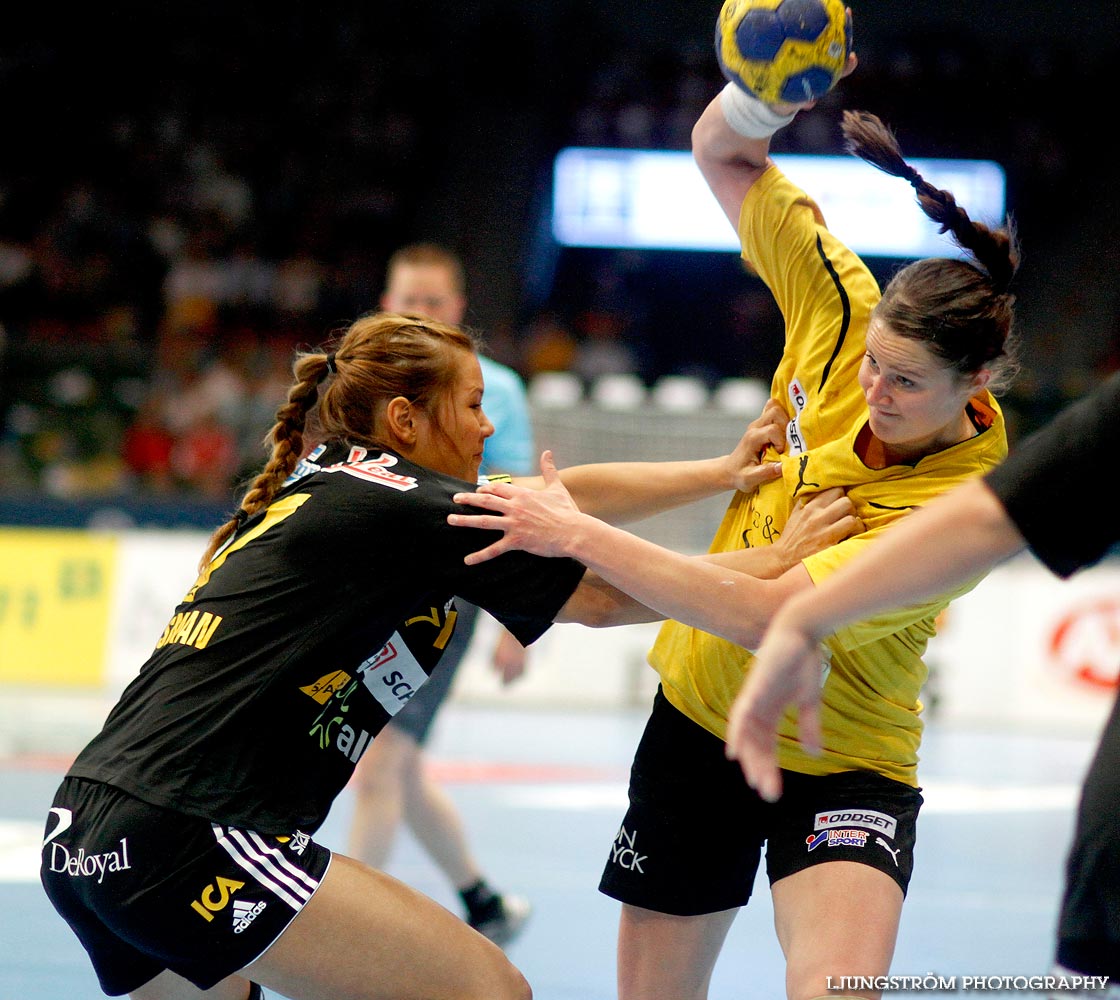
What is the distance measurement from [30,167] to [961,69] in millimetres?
10954

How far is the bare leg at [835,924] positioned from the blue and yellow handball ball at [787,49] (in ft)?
5.14

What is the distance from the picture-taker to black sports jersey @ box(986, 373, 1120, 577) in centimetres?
156

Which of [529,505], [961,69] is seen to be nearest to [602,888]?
[529,505]

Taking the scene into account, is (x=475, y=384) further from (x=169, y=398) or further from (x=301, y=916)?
(x=169, y=398)

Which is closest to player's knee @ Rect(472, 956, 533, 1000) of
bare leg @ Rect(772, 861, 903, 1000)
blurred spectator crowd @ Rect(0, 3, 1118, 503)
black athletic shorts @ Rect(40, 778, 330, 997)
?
black athletic shorts @ Rect(40, 778, 330, 997)

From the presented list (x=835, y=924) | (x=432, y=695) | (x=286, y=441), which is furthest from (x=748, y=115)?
(x=432, y=695)

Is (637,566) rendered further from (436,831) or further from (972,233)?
(436,831)

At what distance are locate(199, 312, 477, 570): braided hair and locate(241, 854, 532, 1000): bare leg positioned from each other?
0.73 meters

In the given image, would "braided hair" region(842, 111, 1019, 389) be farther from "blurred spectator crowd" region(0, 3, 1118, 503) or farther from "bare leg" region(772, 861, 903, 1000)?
"blurred spectator crowd" region(0, 3, 1118, 503)

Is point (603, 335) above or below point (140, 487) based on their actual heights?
above

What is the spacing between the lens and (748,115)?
2881 mm

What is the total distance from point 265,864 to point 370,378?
92 centimetres

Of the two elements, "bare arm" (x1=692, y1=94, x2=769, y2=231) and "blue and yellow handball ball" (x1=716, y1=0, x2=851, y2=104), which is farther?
"bare arm" (x1=692, y1=94, x2=769, y2=231)

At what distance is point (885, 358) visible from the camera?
254 cm
